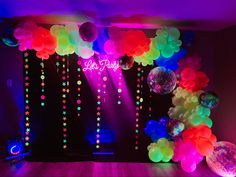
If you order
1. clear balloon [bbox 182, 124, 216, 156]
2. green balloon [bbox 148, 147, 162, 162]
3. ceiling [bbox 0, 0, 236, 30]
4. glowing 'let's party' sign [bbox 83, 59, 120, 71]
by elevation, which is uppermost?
ceiling [bbox 0, 0, 236, 30]

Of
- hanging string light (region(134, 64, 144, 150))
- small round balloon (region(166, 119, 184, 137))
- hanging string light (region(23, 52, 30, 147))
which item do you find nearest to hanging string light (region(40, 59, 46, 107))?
hanging string light (region(23, 52, 30, 147))

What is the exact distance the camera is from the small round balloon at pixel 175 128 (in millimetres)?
3395

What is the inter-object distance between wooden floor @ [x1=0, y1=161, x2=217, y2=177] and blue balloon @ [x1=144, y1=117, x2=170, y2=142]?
0.44 m

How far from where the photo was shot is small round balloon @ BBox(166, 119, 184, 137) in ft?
11.1

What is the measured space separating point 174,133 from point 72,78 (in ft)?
5.55

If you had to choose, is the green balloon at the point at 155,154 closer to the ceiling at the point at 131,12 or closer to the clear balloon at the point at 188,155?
the clear balloon at the point at 188,155

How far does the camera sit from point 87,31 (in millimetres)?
3168

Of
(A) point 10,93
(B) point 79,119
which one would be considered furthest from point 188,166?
(A) point 10,93

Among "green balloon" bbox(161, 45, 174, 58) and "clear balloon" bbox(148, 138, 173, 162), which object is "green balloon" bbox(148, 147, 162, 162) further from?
"green balloon" bbox(161, 45, 174, 58)

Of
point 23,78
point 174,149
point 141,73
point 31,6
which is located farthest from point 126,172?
point 31,6

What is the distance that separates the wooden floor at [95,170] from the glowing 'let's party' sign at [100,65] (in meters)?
1.42

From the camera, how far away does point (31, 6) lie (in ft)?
9.53

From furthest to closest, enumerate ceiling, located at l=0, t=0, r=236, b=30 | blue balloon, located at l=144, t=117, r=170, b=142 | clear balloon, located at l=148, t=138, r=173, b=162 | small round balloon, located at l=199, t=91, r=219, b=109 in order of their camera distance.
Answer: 1. blue balloon, located at l=144, t=117, r=170, b=142
2. clear balloon, located at l=148, t=138, r=173, b=162
3. small round balloon, located at l=199, t=91, r=219, b=109
4. ceiling, located at l=0, t=0, r=236, b=30

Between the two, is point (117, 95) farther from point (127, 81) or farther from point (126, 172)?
point (126, 172)
